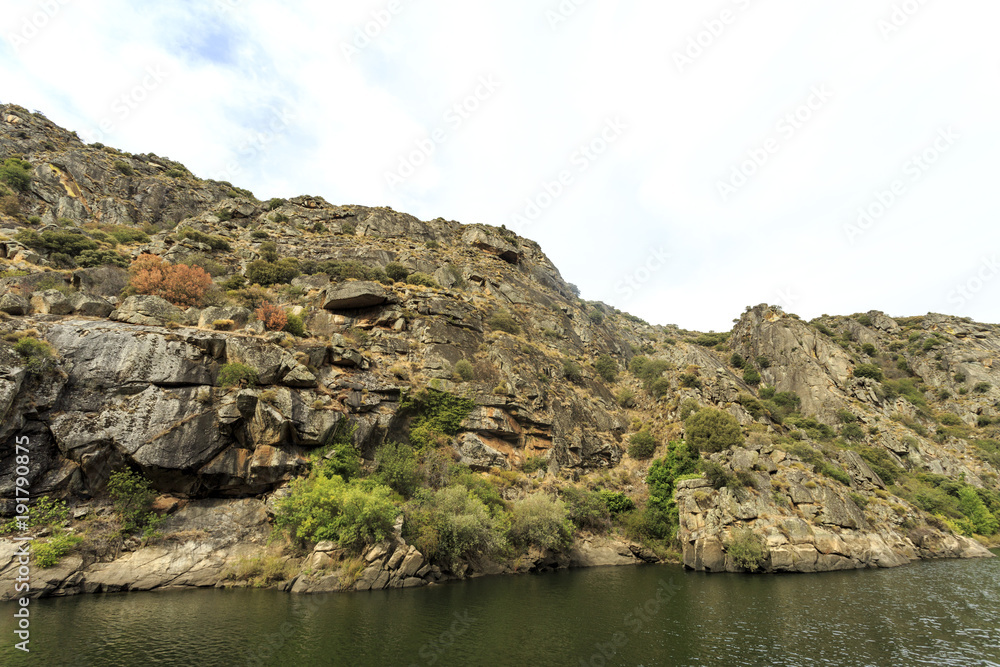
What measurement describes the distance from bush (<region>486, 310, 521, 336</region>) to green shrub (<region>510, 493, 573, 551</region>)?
2853cm

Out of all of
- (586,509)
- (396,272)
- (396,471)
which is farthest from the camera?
(396,272)

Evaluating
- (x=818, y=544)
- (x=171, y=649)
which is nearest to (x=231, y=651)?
(x=171, y=649)

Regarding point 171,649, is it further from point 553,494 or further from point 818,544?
point 818,544

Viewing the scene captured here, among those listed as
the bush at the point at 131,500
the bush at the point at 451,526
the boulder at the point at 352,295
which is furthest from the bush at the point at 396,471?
the boulder at the point at 352,295

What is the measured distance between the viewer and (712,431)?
46.5 metres

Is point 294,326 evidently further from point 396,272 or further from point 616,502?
point 616,502

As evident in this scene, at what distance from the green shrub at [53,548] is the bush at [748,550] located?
4893cm

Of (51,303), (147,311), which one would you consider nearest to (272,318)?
(147,311)

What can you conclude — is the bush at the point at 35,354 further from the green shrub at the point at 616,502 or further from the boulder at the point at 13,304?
the green shrub at the point at 616,502

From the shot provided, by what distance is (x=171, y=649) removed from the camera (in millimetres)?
15852

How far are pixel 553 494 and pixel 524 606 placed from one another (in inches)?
801

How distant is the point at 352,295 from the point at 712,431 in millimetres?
45083

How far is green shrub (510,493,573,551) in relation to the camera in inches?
1471

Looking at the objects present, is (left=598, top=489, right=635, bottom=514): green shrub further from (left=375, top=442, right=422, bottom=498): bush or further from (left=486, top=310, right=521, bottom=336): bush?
(left=486, top=310, right=521, bottom=336): bush
